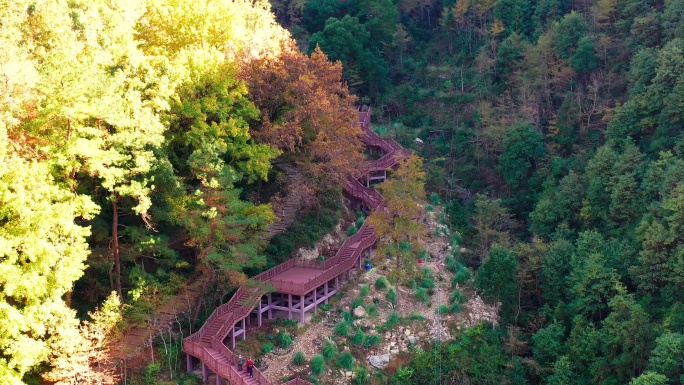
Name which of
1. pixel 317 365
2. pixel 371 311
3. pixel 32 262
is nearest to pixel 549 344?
pixel 371 311

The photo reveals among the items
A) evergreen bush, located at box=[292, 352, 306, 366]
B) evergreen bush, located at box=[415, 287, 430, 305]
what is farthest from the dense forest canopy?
evergreen bush, located at box=[292, 352, 306, 366]

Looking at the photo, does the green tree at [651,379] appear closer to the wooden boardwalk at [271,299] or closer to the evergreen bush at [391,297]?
the evergreen bush at [391,297]

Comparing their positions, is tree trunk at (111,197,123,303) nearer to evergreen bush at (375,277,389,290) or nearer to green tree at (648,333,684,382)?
evergreen bush at (375,277,389,290)

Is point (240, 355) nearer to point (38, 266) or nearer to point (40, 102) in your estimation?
point (38, 266)

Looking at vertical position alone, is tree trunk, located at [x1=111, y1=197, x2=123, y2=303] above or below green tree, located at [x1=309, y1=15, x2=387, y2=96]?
below

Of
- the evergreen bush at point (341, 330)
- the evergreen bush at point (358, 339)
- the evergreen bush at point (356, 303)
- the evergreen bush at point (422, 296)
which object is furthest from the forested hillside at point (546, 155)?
the evergreen bush at point (356, 303)
